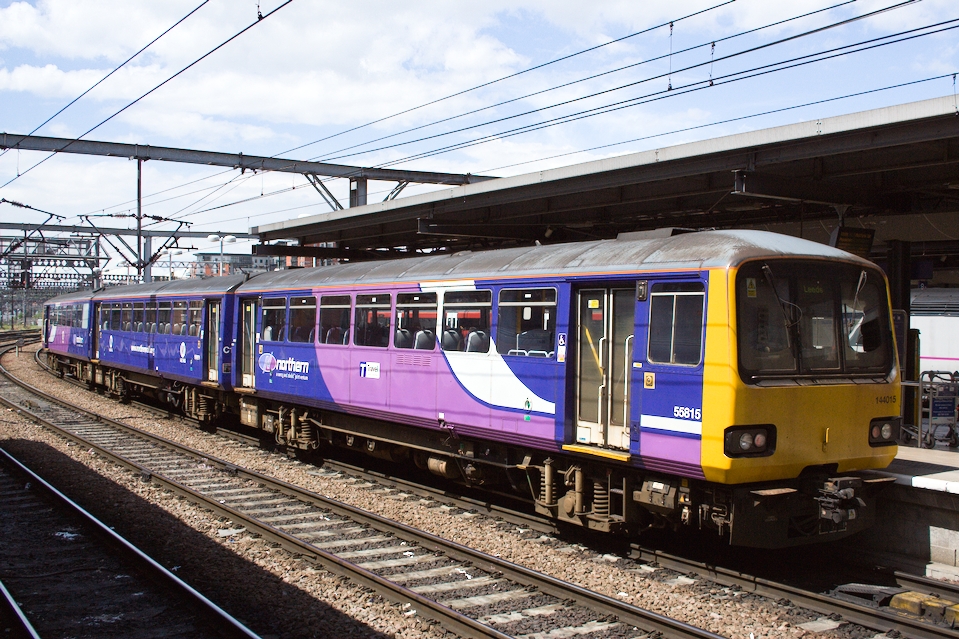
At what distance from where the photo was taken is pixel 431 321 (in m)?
10.2

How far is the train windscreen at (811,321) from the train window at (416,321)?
167 inches

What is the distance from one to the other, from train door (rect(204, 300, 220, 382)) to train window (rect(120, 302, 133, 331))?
590 cm

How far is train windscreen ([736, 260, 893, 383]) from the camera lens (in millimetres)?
7016

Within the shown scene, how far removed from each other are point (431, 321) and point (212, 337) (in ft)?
26.4

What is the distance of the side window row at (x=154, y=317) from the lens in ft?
57.2

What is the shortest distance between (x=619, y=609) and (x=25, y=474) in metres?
9.52

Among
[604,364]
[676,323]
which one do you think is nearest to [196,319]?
[604,364]

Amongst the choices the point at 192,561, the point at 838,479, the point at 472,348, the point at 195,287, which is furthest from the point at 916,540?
the point at 195,287

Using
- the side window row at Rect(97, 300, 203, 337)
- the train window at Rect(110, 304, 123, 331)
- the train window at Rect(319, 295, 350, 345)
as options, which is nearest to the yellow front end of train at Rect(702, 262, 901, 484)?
the train window at Rect(319, 295, 350, 345)

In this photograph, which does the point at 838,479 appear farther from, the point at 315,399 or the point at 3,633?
the point at 315,399

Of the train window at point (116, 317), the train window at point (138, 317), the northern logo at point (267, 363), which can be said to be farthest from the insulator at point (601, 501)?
the train window at point (116, 317)

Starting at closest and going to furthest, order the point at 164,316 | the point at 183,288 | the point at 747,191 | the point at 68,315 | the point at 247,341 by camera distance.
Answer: the point at 747,191 < the point at 247,341 < the point at 183,288 < the point at 164,316 < the point at 68,315

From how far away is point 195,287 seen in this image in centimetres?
1795

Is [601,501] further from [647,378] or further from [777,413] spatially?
[777,413]
